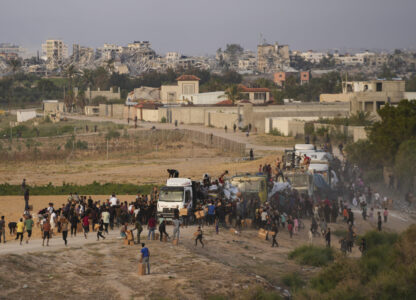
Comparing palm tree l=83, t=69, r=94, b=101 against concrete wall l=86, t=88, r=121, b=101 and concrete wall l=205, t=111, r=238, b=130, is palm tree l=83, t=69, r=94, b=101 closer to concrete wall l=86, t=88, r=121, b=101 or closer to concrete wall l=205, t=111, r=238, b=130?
concrete wall l=86, t=88, r=121, b=101

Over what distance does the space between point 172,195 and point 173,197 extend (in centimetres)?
9

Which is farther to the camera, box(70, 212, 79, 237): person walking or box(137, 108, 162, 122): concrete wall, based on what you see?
box(137, 108, 162, 122): concrete wall

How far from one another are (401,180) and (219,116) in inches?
1739

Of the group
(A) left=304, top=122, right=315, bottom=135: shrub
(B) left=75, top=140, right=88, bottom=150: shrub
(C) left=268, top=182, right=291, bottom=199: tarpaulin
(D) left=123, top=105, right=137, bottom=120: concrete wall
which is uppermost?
(D) left=123, top=105, right=137, bottom=120: concrete wall

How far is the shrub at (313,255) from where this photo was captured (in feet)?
85.4

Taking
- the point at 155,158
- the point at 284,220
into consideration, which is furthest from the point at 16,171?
the point at 284,220

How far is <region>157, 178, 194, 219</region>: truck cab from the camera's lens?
2884cm

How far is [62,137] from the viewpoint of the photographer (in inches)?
3177

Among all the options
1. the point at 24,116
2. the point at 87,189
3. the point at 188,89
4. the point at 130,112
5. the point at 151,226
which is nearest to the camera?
the point at 151,226

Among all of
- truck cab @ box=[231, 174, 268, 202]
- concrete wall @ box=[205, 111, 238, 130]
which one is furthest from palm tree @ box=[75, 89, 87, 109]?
truck cab @ box=[231, 174, 268, 202]

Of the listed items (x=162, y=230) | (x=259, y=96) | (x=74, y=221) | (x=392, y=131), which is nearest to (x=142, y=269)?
(x=162, y=230)

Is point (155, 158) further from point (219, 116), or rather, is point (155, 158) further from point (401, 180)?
point (401, 180)

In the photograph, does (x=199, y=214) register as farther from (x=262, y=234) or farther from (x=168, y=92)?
(x=168, y=92)

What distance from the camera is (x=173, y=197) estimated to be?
2908 centimetres
